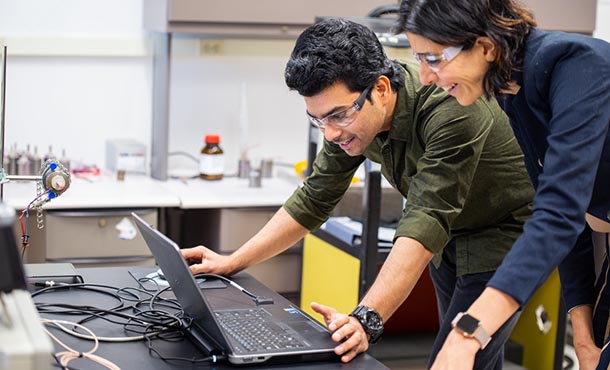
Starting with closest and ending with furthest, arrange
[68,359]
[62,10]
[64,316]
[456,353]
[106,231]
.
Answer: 1. [456,353]
2. [68,359]
3. [64,316]
4. [106,231]
5. [62,10]

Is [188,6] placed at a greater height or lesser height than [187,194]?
greater

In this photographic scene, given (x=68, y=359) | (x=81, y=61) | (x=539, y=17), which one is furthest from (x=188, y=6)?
(x=68, y=359)

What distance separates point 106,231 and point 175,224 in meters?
0.28

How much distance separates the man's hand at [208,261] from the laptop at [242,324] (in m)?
0.13

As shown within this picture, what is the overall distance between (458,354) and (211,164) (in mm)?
2446

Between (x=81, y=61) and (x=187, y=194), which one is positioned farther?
(x=81, y=61)

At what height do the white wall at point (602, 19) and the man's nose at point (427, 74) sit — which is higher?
the man's nose at point (427, 74)

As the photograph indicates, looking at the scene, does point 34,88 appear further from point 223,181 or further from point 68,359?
point 68,359

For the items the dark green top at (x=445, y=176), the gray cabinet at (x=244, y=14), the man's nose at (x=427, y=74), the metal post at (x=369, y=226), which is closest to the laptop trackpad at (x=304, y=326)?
the dark green top at (x=445, y=176)

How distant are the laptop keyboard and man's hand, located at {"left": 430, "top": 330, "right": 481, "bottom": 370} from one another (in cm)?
33

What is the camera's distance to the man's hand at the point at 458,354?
1.33 metres

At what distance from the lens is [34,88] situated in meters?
3.61

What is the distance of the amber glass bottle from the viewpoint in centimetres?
367

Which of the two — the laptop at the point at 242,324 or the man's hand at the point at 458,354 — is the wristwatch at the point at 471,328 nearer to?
the man's hand at the point at 458,354
